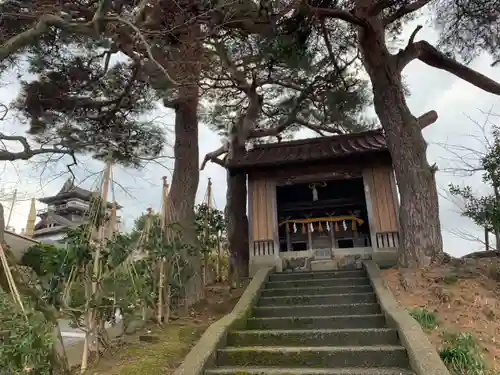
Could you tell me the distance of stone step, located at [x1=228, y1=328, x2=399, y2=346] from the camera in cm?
387

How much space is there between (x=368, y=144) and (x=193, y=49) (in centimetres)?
407

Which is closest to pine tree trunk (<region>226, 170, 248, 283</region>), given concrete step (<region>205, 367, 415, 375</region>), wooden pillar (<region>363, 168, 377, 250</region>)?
wooden pillar (<region>363, 168, 377, 250</region>)

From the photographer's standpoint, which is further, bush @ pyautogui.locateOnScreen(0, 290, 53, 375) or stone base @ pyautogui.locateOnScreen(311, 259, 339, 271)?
stone base @ pyautogui.locateOnScreen(311, 259, 339, 271)

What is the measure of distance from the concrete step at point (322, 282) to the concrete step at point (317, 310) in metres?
0.93

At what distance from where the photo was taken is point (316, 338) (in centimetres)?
401

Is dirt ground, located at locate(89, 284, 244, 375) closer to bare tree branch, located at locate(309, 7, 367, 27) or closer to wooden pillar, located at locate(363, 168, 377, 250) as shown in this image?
wooden pillar, located at locate(363, 168, 377, 250)

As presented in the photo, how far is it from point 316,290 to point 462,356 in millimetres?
2451

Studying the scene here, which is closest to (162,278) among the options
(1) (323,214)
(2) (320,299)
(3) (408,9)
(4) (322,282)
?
(2) (320,299)

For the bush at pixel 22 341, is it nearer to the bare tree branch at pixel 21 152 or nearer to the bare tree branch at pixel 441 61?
the bare tree branch at pixel 21 152

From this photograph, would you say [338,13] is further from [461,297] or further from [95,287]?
[95,287]

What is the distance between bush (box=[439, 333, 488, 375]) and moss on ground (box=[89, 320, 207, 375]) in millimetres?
2596

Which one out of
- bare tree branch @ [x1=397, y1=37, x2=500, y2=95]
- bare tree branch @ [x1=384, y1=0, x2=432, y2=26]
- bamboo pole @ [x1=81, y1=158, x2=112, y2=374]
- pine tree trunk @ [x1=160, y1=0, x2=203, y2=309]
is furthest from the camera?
bare tree branch @ [x1=397, y1=37, x2=500, y2=95]

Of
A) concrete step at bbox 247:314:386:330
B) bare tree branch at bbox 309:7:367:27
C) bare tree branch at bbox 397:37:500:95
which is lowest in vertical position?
Result: concrete step at bbox 247:314:386:330

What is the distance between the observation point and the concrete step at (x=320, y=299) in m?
5.10
